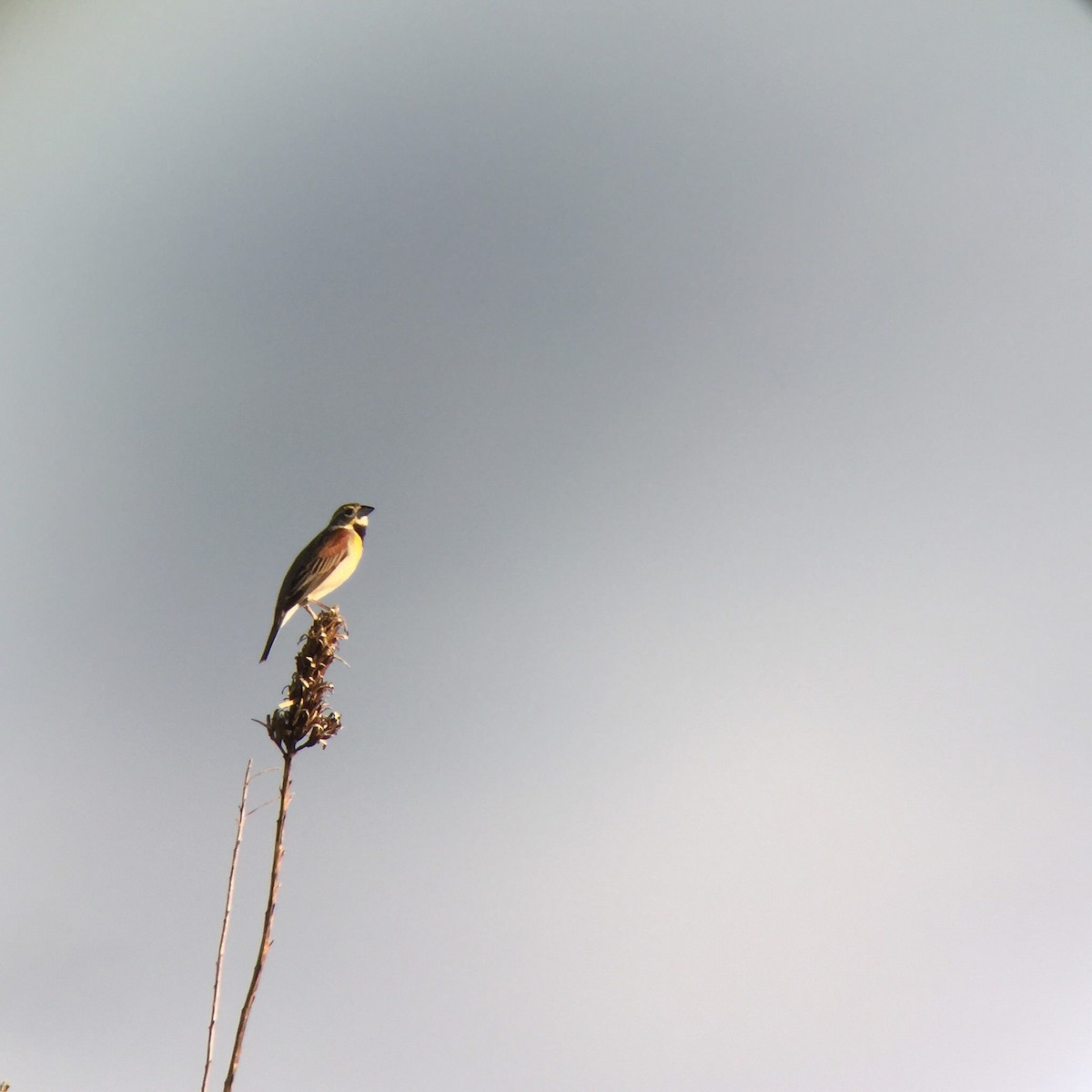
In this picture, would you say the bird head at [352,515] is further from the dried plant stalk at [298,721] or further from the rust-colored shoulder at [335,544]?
the dried plant stalk at [298,721]

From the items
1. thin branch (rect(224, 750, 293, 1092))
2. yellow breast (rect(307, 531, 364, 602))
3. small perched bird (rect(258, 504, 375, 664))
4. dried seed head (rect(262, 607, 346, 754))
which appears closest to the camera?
thin branch (rect(224, 750, 293, 1092))

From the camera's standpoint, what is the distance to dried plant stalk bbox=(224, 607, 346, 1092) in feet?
5.13

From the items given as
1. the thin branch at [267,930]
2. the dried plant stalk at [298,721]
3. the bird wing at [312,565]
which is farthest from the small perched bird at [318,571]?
the thin branch at [267,930]

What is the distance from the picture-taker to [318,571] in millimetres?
5684

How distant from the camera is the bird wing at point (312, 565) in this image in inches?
219

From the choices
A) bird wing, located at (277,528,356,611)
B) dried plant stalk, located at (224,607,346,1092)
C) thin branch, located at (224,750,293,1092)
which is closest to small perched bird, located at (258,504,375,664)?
bird wing, located at (277,528,356,611)

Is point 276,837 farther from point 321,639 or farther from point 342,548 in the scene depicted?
point 342,548

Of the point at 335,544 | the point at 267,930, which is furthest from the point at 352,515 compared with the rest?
the point at 267,930

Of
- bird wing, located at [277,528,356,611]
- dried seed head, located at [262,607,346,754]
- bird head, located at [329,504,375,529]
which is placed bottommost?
dried seed head, located at [262,607,346,754]

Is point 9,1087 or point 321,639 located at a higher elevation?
point 321,639

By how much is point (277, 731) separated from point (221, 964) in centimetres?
89

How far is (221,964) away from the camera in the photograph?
1669 mm

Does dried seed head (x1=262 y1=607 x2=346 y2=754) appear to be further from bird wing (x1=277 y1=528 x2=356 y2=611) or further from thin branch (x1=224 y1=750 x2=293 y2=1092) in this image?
bird wing (x1=277 y1=528 x2=356 y2=611)

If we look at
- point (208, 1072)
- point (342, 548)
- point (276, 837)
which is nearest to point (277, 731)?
point (276, 837)
